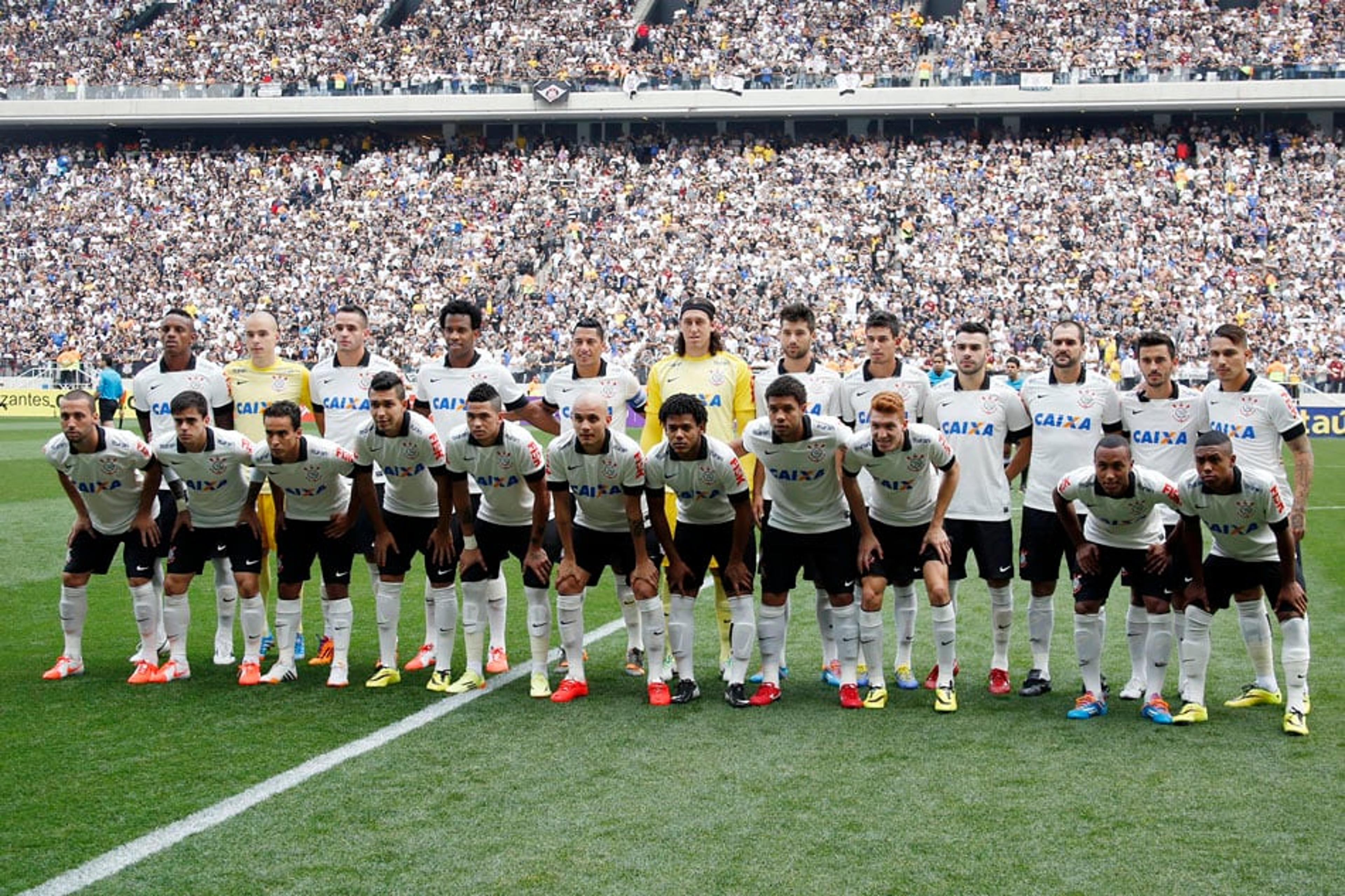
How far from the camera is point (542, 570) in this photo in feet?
25.3

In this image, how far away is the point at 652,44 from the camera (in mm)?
46500

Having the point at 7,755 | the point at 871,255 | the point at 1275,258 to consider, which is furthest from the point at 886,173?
the point at 7,755

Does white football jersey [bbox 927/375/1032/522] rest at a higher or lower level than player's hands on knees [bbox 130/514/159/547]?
higher

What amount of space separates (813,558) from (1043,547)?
4.28 ft

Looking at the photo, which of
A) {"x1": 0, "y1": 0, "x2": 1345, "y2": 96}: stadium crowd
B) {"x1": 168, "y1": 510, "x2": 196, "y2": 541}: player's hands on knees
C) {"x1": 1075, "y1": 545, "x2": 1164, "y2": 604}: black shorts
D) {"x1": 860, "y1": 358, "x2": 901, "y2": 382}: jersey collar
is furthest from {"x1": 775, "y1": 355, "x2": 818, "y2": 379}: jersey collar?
{"x1": 0, "y1": 0, "x2": 1345, "y2": 96}: stadium crowd

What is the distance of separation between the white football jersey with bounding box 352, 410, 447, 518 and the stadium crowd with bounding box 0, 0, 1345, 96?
3667cm

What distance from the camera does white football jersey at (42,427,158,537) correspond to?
26.5 ft

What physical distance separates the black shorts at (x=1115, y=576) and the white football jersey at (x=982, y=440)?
0.64 meters

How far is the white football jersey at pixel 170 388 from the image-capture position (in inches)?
346

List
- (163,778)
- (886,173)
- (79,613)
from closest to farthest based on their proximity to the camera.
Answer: (163,778) → (79,613) → (886,173)

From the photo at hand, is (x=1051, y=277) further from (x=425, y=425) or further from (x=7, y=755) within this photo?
(x=7, y=755)

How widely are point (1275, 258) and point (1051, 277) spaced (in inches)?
226

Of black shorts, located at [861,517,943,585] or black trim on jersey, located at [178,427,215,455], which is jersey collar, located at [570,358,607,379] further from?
black shorts, located at [861,517,943,585]

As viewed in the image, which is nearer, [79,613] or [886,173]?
[79,613]
